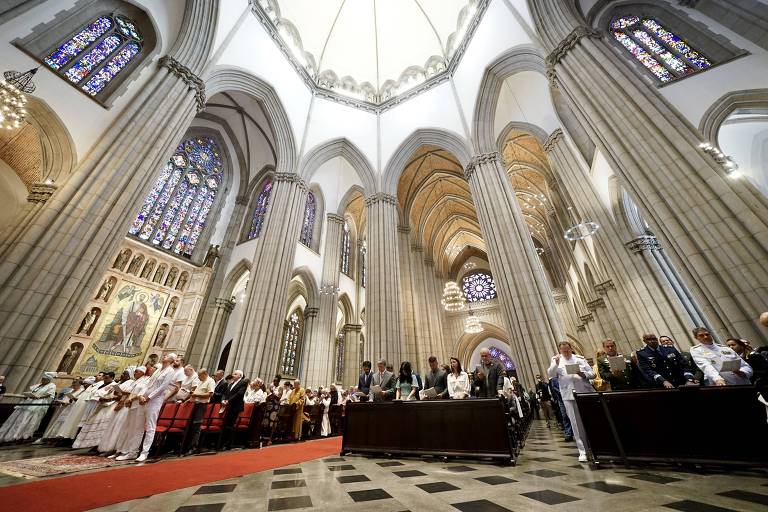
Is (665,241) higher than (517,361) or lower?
higher

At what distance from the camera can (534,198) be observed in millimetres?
17562

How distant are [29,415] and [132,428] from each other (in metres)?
3.51

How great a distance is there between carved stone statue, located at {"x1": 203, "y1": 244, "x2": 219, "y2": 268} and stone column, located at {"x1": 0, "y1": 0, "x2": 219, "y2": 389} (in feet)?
24.8

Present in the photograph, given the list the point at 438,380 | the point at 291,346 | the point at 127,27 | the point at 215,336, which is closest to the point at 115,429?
the point at 438,380

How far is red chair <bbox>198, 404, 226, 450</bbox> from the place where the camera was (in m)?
4.73

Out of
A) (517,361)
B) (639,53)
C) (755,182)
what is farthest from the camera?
(517,361)

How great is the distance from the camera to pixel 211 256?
13828 mm

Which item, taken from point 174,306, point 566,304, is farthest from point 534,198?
point 174,306

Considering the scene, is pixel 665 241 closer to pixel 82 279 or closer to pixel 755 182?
pixel 755 182

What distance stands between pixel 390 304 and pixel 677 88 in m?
9.28

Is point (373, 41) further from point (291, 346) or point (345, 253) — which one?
point (291, 346)

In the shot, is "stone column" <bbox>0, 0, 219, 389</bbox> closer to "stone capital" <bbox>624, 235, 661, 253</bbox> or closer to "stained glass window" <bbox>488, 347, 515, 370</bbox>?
"stone capital" <bbox>624, 235, 661, 253</bbox>

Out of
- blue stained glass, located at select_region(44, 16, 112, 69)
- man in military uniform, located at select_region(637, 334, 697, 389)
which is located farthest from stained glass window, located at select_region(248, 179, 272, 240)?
man in military uniform, located at select_region(637, 334, 697, 389)

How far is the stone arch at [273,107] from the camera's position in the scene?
10.3 metres
